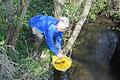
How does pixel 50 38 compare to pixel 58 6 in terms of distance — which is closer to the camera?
pixel 50 38

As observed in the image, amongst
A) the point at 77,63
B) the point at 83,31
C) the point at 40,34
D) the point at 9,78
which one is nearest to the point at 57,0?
the point at 40,34

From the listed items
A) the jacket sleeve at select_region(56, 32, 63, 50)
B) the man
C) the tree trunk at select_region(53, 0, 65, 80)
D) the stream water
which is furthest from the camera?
the stream water

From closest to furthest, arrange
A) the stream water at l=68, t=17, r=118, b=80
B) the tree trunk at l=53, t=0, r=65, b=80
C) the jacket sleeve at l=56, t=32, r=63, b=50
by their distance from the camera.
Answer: the jacket sleeve at l=56, t=32, r=63, b=50 < the tree trunk at l=53, t=0, r=65, b=80 < the stream water at l=68, t=17, r=118, b=80

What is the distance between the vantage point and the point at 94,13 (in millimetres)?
12352

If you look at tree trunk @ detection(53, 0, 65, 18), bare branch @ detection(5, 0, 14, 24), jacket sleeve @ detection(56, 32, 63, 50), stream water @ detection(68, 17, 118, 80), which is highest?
bare branch @ detection(5, 0, 14, 24)

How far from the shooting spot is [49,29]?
6168 mm

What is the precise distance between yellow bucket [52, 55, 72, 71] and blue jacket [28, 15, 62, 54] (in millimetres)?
199

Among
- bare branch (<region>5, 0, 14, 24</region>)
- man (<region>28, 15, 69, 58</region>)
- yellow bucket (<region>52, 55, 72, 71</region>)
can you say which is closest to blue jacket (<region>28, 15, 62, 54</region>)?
man (<region>28, 15, 69, 58</region>)

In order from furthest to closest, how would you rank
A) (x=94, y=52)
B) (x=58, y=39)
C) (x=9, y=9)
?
(x=94, y=52) → (x=58, y=39) → (x=9, y=9)

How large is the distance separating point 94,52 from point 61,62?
3.84 m

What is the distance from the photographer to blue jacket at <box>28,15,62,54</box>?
20.3ft

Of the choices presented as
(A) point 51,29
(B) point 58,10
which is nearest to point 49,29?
(A) point 51,29

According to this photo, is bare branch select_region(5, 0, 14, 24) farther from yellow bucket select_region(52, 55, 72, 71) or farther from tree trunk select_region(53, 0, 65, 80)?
tree trunk select_region(53, 0, 65, 80)

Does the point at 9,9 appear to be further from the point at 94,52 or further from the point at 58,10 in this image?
the point at 94,52
